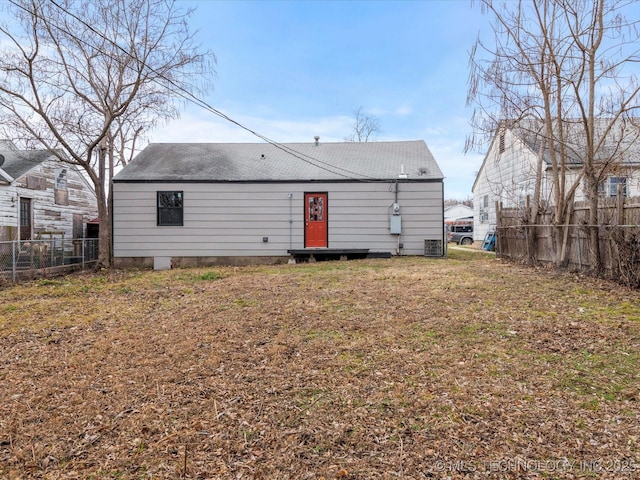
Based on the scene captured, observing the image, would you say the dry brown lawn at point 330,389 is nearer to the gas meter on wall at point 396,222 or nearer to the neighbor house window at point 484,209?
the gas meter on wall at point 396,222

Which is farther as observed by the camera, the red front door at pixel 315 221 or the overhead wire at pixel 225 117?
the red front door at pixel 315 221

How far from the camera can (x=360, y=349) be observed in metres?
3.80

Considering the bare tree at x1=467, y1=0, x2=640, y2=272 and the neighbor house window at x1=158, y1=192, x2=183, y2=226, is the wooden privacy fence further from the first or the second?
the neighbor house window at x1=158, y1=192, x2=183, y2=226

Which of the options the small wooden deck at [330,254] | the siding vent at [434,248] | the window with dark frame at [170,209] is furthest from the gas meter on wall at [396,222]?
the window with dark frame at [170,209]

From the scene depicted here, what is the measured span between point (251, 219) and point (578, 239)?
28.2 feet

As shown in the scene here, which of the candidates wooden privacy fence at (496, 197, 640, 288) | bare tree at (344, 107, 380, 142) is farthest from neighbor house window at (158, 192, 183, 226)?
bare tree at (344, 107, 380, 142)

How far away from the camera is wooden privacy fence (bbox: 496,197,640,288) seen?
20.3 ft

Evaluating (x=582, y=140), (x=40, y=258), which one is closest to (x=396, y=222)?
(x=582, y=140)

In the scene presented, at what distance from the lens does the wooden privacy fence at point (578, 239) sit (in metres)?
Answer: 6.20

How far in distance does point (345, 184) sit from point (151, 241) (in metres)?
6.36

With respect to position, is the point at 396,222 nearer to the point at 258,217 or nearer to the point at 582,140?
the point at 258,217

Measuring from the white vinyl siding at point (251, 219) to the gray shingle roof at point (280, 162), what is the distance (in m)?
0.32

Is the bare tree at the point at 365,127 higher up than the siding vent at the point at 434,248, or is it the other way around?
the bare tree at the point at 365,127

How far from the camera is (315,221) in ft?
40.1
